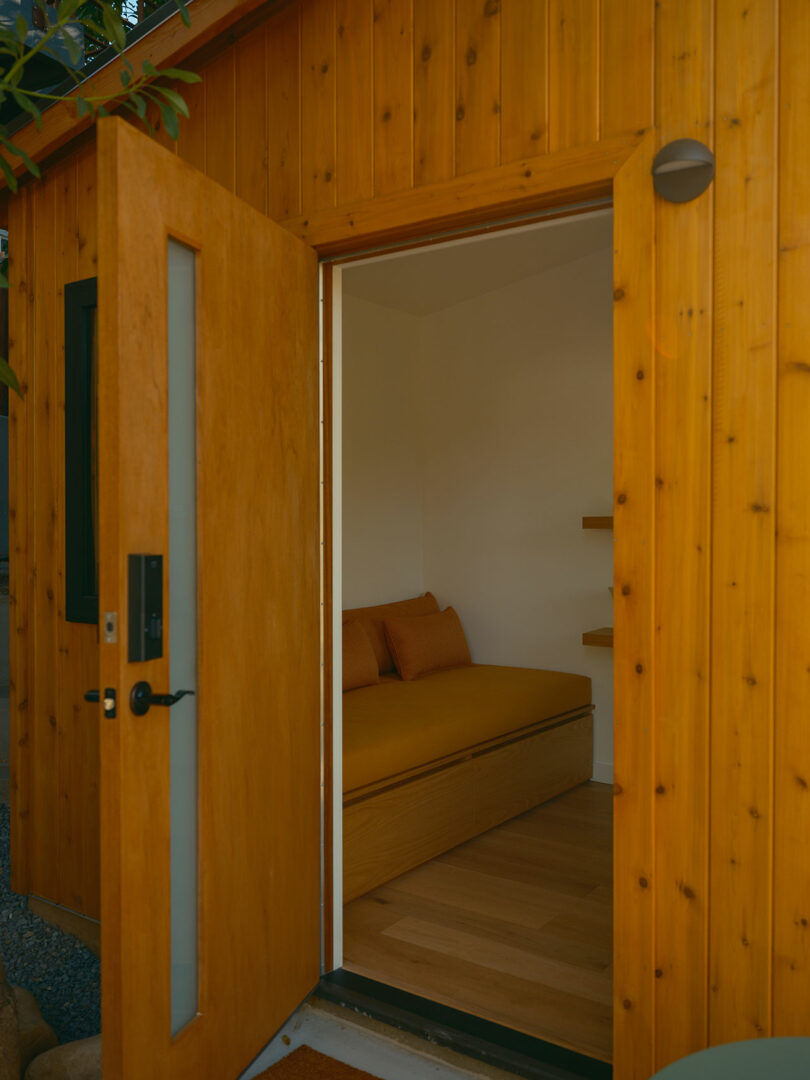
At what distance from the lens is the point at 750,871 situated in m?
1.83

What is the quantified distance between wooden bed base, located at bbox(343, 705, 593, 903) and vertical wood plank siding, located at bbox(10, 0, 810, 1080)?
4.45 ft

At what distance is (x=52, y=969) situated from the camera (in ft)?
9.16

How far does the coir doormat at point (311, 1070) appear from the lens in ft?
7.00

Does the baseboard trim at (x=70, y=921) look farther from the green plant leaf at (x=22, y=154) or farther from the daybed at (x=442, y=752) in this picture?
the green plant leaf at (x=22, y=154)

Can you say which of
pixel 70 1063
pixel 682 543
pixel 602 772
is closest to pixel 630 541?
pixel 682 543

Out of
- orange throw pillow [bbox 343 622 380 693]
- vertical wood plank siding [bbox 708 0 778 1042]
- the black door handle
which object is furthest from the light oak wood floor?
the black door handle

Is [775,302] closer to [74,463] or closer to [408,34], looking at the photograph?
[408,34]

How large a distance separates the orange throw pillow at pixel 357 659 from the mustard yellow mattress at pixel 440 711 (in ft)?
0.17

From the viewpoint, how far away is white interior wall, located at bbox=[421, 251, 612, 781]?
185 inches

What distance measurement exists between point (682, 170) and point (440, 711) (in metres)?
2.47

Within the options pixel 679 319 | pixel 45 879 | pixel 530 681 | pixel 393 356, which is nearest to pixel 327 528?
pixel 679 319

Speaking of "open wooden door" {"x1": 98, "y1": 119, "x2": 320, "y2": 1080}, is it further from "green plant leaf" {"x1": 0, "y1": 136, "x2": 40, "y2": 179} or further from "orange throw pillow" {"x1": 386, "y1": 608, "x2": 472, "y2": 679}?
"orange throw pillow" {"x1": 386, "y1": 608, "x2": 472, "y2": 679}

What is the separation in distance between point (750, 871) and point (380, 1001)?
3.73ft

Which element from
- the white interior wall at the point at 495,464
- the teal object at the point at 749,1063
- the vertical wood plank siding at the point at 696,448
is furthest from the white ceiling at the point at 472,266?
the teal object at the point at 749,1063
